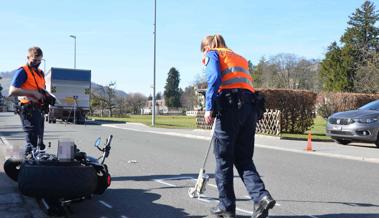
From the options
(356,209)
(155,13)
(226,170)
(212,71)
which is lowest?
(356,209)

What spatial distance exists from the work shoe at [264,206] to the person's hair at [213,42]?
176 cm

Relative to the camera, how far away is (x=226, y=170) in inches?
204

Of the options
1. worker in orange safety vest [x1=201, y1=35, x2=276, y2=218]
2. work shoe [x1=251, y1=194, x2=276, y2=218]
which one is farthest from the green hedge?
work shoe [x1=251, y1=194, x2=276, y2=218]

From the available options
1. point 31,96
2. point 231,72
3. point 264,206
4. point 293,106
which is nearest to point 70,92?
point 293,106

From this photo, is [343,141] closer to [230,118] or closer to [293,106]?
[293,106]

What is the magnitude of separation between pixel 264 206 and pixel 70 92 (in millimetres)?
29413

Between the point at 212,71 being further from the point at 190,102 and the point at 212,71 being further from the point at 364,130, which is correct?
the point at 190,102

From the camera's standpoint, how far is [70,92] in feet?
108

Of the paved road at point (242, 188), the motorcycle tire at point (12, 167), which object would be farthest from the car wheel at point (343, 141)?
the motorcycle tire at point (12, 167)

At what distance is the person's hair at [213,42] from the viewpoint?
5453 millimetres

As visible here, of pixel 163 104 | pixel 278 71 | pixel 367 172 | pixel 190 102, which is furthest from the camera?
pixel 163 104

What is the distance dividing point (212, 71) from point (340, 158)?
28.8 feet

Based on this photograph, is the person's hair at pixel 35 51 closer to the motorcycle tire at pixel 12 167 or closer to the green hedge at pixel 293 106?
the motorcycle tire at pixel 12 167

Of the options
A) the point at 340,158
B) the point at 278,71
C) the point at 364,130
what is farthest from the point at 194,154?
the point at 278,71
